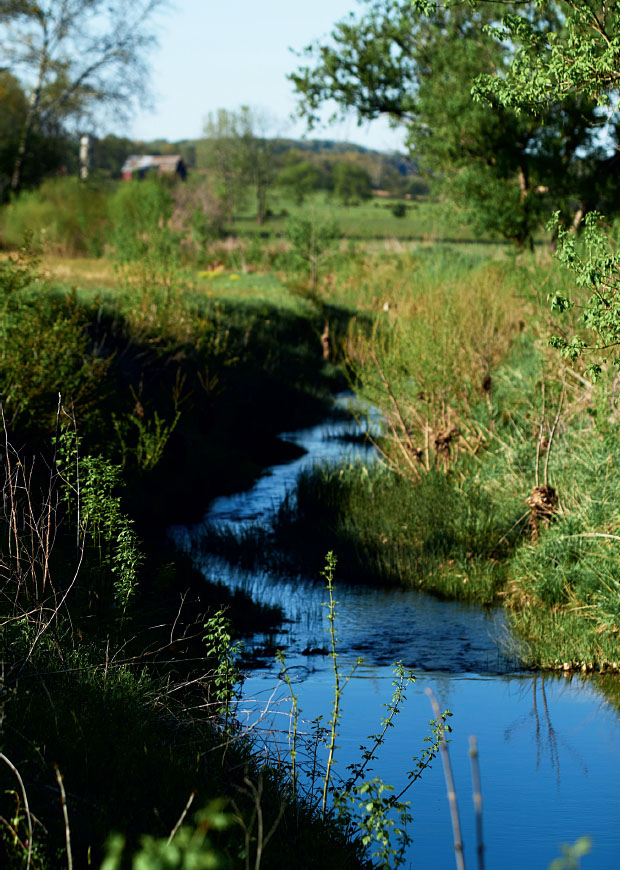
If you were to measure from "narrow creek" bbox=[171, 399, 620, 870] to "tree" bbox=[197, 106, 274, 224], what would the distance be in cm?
7223

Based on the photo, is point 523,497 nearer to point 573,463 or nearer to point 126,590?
point 573,463

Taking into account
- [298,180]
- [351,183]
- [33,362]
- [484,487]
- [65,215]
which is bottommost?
[484,487]

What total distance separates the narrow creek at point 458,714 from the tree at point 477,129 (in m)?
14.3

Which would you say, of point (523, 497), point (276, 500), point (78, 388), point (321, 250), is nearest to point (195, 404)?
point (276, 500)

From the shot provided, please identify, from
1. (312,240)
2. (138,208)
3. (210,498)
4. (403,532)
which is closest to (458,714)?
(403,532)

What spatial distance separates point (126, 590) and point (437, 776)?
219 cm

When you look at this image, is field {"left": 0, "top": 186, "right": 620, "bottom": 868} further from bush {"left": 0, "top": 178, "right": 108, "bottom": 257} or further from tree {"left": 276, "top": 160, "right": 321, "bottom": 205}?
tree {"left": 276, "top": 160, "right": 321, "bottom": 205}

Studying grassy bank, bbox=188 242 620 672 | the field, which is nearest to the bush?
the field

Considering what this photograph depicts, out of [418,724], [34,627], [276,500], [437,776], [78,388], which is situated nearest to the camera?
[34,627]

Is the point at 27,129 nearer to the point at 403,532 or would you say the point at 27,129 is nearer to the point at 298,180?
the point at 403,532

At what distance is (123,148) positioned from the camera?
100 metres

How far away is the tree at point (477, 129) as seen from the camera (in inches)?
854

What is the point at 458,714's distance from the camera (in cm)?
689

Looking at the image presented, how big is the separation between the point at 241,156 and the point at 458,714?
76446 millimetres
